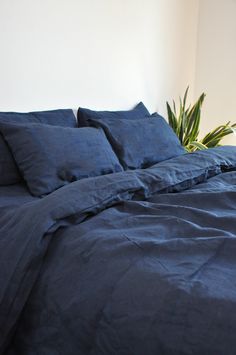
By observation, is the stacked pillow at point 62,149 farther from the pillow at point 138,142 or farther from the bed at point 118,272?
the bed at point 118,272

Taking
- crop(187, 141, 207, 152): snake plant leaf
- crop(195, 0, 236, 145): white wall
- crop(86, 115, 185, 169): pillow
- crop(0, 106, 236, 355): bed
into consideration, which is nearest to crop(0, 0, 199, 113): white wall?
crop(195, 0, 236, 145): white wall

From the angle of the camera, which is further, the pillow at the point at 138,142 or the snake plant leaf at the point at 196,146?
the snake plant leaf at the point at 196,146

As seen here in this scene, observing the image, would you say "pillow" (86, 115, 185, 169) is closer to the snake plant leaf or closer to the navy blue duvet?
the snake plant leaf

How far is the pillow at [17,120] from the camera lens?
1.71 m

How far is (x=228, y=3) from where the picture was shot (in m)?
3.40

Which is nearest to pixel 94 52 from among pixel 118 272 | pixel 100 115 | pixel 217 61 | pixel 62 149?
pixel 100 115

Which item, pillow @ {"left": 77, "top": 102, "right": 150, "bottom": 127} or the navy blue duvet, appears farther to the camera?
pillow @ {"left": 77, "top": 102, "right": 150, "bottom": 127}

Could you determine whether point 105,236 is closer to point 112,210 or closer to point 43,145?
point 112,210

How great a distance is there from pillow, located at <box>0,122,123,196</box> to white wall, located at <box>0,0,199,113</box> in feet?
1.23

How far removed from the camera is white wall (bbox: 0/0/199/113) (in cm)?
202

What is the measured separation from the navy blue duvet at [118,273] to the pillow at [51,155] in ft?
1.14

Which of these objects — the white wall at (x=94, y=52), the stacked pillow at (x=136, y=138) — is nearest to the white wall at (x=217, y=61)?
the white wall at (x=94, y=52)

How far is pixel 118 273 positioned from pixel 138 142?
1.32 m

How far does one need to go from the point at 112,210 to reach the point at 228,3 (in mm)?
2891
